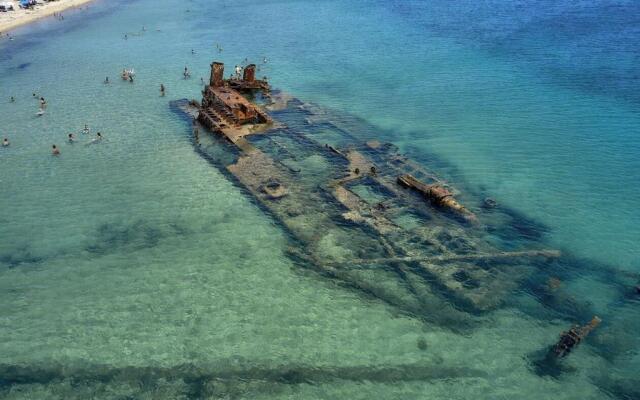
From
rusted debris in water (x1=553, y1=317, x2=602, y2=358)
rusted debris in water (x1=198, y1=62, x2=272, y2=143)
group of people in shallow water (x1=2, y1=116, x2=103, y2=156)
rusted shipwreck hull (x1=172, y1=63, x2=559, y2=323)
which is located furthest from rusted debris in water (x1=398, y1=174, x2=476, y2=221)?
group of people in shallow water (x1=2, y1=116, x2=103, y2=156)

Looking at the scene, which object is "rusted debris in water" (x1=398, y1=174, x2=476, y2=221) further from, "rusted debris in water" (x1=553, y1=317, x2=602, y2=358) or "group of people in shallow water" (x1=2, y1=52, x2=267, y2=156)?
"group of people in shallow water" (x1=2, y1=52, x2=267, y2=156)

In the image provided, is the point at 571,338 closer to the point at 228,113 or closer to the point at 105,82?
the point at 228,113

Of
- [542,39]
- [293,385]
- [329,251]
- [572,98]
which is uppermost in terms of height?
[542,39]

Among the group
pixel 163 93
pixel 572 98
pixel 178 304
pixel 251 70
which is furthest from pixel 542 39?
pixel 178 304

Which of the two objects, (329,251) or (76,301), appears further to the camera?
(329,251)

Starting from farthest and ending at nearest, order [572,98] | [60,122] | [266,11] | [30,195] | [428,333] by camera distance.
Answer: [266,11]
[572,98]
[60,122]
[30,195]
[428,333]

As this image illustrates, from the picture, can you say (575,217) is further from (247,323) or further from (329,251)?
(247,323)

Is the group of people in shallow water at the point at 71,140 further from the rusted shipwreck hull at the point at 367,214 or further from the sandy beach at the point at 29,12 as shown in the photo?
the sandy beach at the point at 29,12
